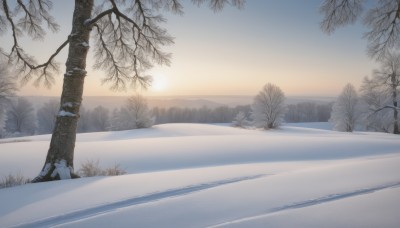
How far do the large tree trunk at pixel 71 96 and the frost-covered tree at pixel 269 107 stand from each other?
37.8 metres

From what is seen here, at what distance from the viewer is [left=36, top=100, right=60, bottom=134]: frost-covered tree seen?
2645 inches

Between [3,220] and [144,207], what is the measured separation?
1443 millimetres

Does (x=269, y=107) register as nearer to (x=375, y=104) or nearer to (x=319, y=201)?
(x=375, y=104)

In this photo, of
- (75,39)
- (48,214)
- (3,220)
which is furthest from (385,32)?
(3,220)

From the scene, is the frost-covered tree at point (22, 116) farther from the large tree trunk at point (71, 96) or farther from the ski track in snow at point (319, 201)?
the ski track in snow at point (319, 201)

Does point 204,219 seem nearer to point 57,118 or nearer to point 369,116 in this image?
point 57,118

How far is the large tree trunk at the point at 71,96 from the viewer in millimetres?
4758

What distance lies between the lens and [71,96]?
4.90m

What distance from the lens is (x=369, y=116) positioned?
26.5 metres

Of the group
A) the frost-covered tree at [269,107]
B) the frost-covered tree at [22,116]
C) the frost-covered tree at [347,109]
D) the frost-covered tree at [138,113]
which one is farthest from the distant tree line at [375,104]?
the frost-covered tree at [22,116]

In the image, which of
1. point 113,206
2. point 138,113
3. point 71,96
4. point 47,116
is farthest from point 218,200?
point 47,116

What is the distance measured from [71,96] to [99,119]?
79497 mm

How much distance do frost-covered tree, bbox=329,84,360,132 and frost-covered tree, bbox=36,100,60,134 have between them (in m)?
64.9

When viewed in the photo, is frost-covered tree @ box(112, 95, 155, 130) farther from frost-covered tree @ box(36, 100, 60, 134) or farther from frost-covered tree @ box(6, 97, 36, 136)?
frost-covered tree @ box(36, 100, 60, 134)
